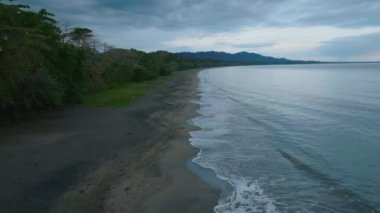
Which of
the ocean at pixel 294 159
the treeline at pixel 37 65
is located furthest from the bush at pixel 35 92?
the ocean at pixel 294 159

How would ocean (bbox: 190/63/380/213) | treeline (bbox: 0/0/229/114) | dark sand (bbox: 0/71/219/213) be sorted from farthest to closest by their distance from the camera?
1. treeline (bbox: 0/0/229/114)
2. ocean (bbox: 190/63/380/213)
3. dark sand (bbox: 0/71/219/213)

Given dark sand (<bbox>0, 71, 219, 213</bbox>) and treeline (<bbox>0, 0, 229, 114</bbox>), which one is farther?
treeline (<bbox>0, 0, 229, 114</bbox>)

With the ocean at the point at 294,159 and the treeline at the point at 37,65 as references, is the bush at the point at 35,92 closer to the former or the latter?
the treeline at the point at 37,65

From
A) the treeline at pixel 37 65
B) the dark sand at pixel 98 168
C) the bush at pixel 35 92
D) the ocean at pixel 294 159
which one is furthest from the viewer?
the bush at pixel 35 92

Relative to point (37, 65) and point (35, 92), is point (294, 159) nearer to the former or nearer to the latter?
point (35, 92)

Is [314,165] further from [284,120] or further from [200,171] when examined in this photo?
[284,120]

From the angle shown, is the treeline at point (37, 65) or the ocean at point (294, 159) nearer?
the ocean at point (294, 159)

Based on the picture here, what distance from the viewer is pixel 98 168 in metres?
16.2

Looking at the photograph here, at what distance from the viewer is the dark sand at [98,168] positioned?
12.5m

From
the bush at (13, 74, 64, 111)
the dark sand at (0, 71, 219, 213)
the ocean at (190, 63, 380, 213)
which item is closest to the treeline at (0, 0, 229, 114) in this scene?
the bush at (13, 74, 64, 111)

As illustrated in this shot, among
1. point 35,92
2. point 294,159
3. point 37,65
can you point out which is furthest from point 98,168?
point 37,65

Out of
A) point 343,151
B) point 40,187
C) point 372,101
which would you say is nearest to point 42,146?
point 40,187

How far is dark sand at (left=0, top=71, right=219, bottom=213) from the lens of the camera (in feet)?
41.0

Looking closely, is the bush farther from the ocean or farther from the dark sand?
the ocean
